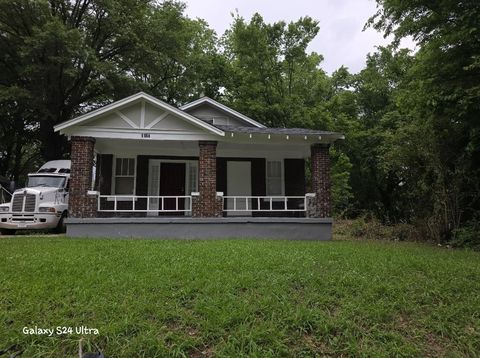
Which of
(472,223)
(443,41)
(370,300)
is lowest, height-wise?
(370,300)

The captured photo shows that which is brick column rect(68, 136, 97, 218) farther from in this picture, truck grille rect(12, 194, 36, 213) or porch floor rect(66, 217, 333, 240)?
truck grille rect(12, 194, 36, 213)

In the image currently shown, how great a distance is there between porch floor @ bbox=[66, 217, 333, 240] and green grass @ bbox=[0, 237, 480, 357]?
472cm

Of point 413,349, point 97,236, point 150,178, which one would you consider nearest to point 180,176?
point 150,178

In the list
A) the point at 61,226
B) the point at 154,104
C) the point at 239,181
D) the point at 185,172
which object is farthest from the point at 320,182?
the point at 61,226

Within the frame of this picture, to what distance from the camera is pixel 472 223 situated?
1066 cm

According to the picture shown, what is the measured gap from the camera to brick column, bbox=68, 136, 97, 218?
1109 centimetres

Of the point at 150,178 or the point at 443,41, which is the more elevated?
the point at 443,41

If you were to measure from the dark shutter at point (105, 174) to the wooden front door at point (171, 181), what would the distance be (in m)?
1.97

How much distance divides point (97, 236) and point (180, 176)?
451 centimetres

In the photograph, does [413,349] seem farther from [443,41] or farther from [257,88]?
[257,88]

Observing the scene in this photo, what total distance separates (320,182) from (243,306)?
8.45 meters

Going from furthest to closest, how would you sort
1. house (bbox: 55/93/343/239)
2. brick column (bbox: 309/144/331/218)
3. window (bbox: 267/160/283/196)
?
window (bbox: 267/160/283/196)
brick column (bbox: 309/144/331/218)
house (bbox: 55/93/343/239)

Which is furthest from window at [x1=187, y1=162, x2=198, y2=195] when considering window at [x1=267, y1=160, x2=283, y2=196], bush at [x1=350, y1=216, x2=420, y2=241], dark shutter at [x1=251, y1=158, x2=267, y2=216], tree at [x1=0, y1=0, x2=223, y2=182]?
tree at [x1=0, y1=0, x2=223, y2=182]

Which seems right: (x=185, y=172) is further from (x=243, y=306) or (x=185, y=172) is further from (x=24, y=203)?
(x=243, y=306)
